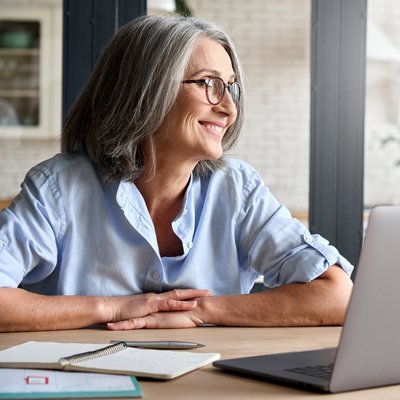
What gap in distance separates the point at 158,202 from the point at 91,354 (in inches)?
36.3

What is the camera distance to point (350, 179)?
12.7 ft

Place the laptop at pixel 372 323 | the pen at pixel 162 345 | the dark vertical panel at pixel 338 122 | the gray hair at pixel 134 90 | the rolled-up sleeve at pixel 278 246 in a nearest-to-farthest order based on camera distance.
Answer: the laptop at pixel 372 323 < the pen at pixel 162 345 < the rolled-up sleeve at pixel 278 246 < the gray hair at pixel 134 90 < the dark vertical panel at pixel 338 122

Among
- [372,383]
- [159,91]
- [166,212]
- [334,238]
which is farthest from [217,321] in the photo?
[334,238]

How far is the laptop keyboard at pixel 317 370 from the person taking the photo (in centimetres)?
138

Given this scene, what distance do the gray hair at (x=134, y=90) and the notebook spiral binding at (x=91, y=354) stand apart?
0.80m

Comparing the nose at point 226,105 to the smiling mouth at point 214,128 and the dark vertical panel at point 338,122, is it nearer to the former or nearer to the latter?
the smiling mouth at point 214,128

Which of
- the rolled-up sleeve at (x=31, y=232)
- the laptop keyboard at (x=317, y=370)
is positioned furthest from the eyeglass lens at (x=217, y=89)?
the laptop keyboard at (x=317, y=370)

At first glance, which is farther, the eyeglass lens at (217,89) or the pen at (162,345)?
the eyeglass lens at (217,89)

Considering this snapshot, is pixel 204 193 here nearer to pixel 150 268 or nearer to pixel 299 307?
pixel 150 268

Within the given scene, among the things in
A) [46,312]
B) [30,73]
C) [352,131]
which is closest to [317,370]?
[46,312]

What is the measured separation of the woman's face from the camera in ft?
7.52

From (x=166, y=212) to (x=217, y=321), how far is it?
0.40m

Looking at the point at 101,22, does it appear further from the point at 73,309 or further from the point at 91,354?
the point at 91,354

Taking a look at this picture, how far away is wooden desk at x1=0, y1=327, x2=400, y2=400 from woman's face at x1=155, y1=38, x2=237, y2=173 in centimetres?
49
